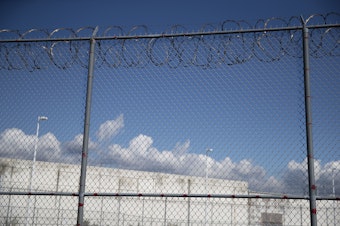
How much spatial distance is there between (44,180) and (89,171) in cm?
266

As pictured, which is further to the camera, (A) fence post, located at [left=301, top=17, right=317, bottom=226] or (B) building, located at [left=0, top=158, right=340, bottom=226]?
(B) building, located at [left=0, top=158, right=340, bottom=226]

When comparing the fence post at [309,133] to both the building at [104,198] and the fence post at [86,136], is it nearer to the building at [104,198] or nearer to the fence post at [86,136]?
the fence post at [86,136]

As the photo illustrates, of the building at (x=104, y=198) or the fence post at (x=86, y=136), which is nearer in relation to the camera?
the fence post at (x=86, y=136)

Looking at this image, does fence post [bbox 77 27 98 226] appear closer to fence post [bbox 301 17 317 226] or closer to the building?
fence post [bbox 301 17 317 226]

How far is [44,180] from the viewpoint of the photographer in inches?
862

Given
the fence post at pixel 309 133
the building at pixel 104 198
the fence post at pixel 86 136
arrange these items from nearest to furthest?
the fence post at pixel 309 133, the fence post at pixel 86 136, the building at pixel 104 198

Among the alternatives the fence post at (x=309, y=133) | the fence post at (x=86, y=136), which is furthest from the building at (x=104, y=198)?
the fence post at (x=309, y=133)

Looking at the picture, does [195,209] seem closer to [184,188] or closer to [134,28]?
[184,188]

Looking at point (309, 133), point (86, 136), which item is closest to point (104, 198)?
point (86, 136)

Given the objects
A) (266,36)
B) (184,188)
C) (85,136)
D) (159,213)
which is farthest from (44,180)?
(266,36)

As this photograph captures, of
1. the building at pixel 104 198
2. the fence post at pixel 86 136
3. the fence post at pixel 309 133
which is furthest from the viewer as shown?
the building at pixel 104 198

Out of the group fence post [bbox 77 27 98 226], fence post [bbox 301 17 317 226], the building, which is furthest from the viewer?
the building

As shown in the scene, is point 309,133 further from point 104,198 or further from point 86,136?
A: point 104,198

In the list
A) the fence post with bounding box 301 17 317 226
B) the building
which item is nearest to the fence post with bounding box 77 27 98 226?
the fence post with bounding box 301 17 317 226
